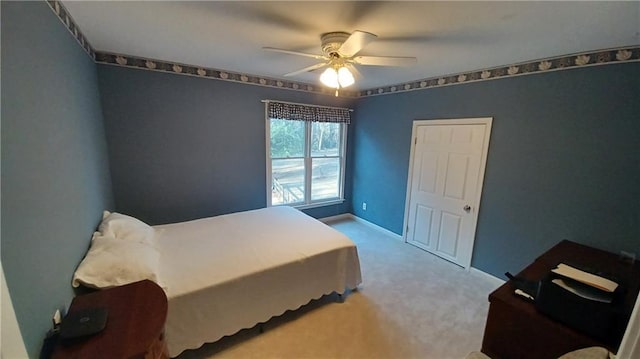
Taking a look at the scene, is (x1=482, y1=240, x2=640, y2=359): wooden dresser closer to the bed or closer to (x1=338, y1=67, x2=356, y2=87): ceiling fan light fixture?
the bed

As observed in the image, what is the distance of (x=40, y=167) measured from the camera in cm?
114

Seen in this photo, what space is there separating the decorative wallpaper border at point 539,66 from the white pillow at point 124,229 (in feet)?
11.9

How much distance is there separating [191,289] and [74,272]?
642 millimetres

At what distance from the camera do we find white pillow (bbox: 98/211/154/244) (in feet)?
6.47

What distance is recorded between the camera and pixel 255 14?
1.61 meters

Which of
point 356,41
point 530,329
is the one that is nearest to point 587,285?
point 530,329

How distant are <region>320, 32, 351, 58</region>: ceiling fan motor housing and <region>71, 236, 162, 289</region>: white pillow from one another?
2.05m

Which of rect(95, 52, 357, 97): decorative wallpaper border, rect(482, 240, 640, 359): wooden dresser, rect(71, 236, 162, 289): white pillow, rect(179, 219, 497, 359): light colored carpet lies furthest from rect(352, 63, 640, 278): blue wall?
rect(71, 236, 162, 289): white pillow

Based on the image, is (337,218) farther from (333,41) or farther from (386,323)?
(333,41)

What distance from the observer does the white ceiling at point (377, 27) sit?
1.48 meters

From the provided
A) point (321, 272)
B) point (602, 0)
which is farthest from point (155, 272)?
point (602, 0)

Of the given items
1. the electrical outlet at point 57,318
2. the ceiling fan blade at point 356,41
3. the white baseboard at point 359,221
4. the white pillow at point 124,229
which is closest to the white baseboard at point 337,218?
the white baseboard at point 359,221

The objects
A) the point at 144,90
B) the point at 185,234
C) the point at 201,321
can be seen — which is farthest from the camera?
the point at 144,90

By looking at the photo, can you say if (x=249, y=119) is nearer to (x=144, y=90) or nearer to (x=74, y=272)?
(x=144, y=90)
